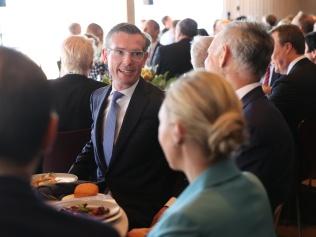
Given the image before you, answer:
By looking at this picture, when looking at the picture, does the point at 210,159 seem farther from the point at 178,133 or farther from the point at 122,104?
the point at 122,104

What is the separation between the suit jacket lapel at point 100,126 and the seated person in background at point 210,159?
1.28 m

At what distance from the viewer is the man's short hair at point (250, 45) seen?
237cm

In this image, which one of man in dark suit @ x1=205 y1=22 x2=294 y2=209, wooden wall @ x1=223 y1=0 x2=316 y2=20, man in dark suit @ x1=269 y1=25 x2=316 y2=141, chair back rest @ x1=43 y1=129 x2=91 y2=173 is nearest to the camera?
man in dark suit @ x1=205 y1=22 x2=294 y2=209

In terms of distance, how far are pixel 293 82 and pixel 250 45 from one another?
1740mm

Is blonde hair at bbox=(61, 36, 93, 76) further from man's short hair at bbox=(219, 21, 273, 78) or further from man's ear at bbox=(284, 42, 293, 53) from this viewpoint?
man's short hair at bbox=(219, 21, 273, 78)

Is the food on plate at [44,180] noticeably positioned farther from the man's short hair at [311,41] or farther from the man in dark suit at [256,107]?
the man's short hair at [311,41]

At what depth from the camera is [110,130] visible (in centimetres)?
270

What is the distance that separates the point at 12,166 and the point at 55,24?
830 cm

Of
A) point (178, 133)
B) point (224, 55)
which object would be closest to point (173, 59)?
point (224, 55)

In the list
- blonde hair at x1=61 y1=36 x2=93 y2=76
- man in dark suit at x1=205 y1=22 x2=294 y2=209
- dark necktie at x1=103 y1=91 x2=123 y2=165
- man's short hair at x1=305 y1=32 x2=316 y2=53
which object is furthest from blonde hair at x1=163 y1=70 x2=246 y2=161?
man's short hair at x1=305 y1=32 x2=316 y2=53

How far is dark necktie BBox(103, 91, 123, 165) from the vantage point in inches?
106

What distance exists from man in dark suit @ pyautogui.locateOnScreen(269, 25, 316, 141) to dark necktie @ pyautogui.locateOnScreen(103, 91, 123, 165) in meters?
1.61

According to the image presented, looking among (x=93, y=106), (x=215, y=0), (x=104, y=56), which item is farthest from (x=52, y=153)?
(x=215, y=0)

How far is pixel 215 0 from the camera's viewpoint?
45.3 ft
